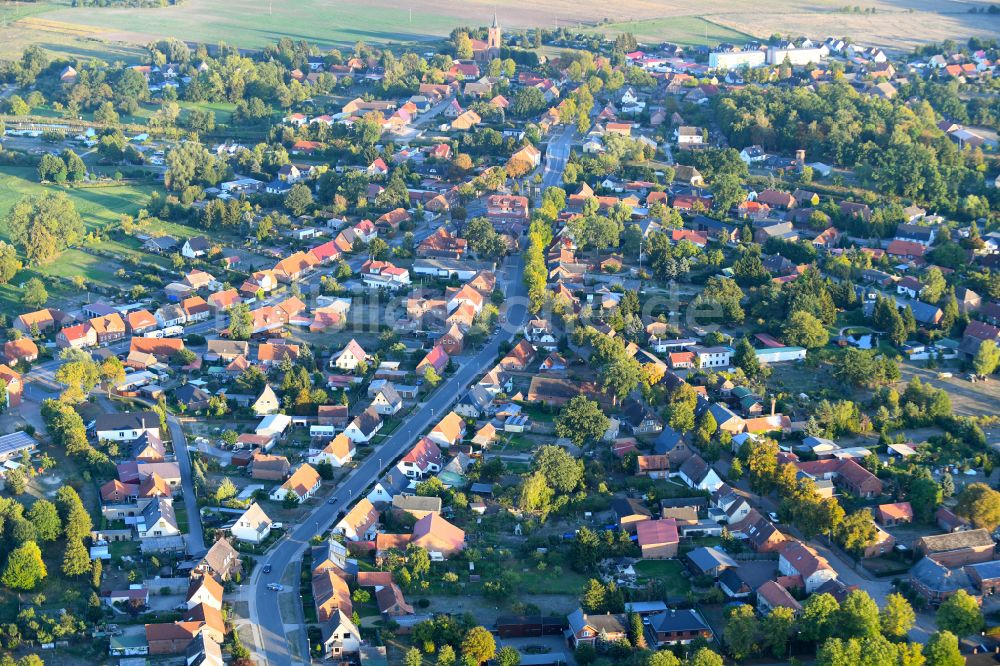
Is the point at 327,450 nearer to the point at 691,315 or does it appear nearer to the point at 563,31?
the point at 691,315

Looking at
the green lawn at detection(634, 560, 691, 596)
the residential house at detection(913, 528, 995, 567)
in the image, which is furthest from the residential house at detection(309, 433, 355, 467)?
the residential house at detection(913, 528, 995, 567)

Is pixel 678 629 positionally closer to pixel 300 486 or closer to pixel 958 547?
pixel 958 547

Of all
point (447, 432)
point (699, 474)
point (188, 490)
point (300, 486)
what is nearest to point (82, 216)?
point (188, 490)

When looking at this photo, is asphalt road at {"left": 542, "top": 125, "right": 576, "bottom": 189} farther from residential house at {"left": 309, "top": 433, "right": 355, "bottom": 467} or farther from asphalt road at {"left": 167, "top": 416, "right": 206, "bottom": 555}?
asphalt road at {"left": 167, "top": 416, "right": 206, "bottom": 555}

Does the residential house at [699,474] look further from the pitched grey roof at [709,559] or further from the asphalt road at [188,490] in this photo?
the asphalt road at [188,490]

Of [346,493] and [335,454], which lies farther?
[335,454]

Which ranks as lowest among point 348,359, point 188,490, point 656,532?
point 188,490

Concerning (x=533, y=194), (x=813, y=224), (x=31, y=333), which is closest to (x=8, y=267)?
(x=31, y=333)

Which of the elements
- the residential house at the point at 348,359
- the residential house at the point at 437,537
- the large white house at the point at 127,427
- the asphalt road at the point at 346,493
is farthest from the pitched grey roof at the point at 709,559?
the large white house at the point at 127,427
